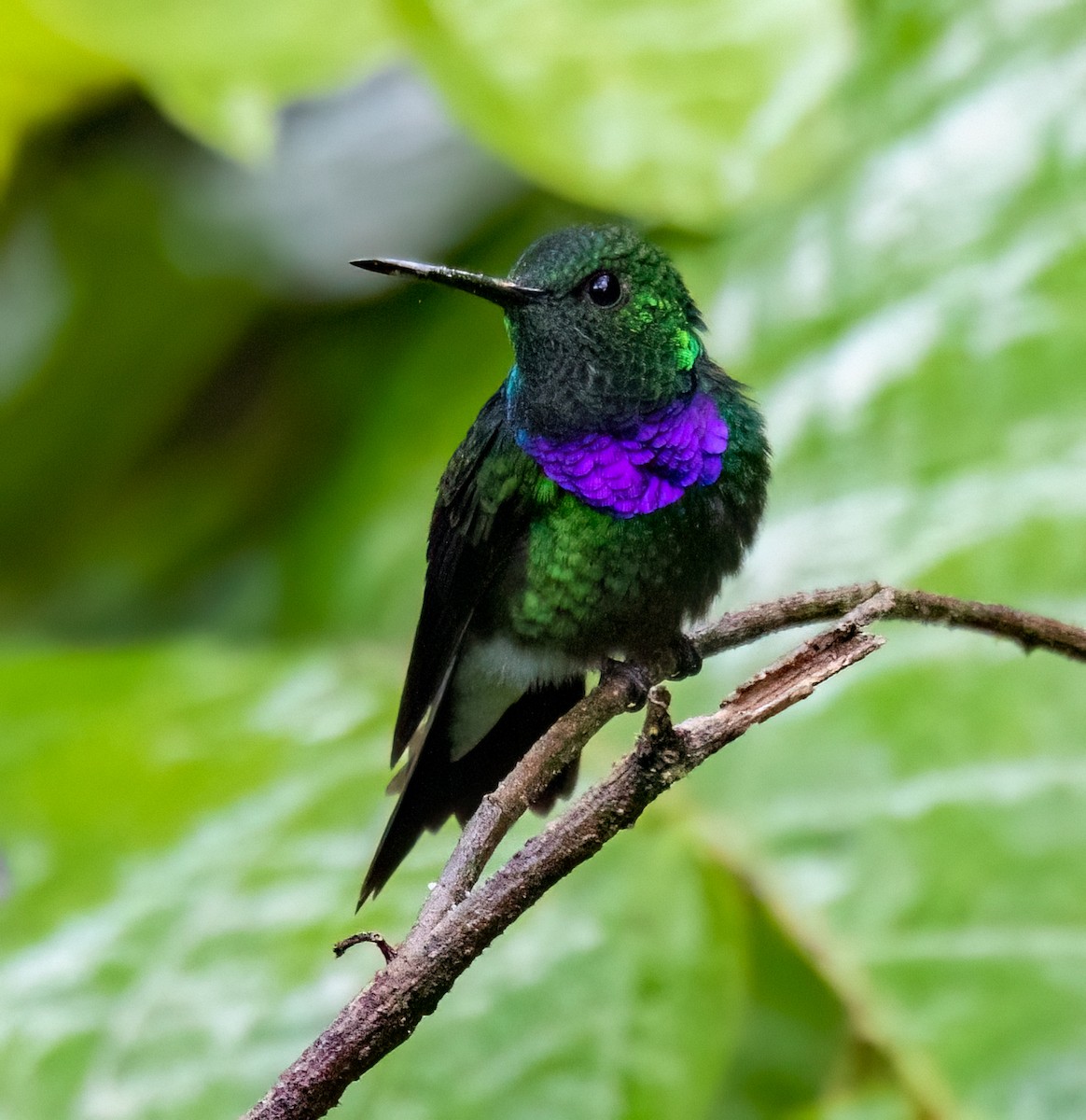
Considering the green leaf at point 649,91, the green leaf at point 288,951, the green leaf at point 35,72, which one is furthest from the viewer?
the green leaf at point 35,72

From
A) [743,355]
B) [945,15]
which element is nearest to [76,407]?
[743,355]

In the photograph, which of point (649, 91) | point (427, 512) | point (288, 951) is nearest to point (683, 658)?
point (288, 951)

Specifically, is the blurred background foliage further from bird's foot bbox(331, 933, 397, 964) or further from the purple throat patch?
bird's foot bbox(331, 933, 397, 964)

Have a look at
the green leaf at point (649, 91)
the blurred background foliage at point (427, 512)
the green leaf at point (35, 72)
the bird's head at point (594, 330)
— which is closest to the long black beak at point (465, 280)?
the bird's head at point (594, 330)

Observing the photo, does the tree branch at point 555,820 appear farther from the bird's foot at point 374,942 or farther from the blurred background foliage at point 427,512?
the blurred background foliage at point 427,512

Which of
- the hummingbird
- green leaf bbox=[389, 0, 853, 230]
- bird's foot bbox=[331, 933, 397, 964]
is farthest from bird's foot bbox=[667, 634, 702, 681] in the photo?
green leaf bbox=[389, 0, 853, 230]

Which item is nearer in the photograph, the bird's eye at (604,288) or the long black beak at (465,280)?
the long black beak at (465,280)
